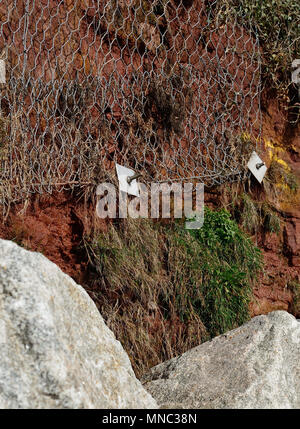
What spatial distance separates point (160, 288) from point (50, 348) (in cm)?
185

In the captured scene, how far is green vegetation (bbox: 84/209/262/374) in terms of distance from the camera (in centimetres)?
340

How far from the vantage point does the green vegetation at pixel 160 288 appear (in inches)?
134

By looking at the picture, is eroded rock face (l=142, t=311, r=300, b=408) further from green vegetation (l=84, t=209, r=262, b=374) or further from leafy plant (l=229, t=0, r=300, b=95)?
leafy plant (l=229, t=0, r=300, b=95)

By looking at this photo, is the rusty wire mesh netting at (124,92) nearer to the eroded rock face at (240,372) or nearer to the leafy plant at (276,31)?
the leafy plant at (276,31)

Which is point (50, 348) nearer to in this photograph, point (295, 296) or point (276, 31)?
point (295, 296)

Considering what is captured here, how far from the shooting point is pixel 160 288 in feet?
11.5

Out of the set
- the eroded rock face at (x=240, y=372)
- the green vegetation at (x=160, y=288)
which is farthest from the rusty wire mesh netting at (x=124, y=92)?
the eroded rock face at (x=240, y=372)

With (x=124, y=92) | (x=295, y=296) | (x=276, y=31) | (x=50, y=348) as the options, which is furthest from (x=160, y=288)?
(x=276, y=31)

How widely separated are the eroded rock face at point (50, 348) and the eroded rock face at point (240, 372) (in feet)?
1.20

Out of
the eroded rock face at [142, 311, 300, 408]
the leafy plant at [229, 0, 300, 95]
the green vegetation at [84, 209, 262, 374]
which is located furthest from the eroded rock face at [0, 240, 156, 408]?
the leafy plant at [229, 0, 300, 95]

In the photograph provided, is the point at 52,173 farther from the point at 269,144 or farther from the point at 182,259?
the point at 269,144

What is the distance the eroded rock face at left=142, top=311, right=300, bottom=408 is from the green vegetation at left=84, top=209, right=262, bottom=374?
0.63 metres

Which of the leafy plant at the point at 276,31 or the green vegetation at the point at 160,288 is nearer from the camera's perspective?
the green vegetation at the point at 160,288

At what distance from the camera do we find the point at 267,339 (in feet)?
8.38
